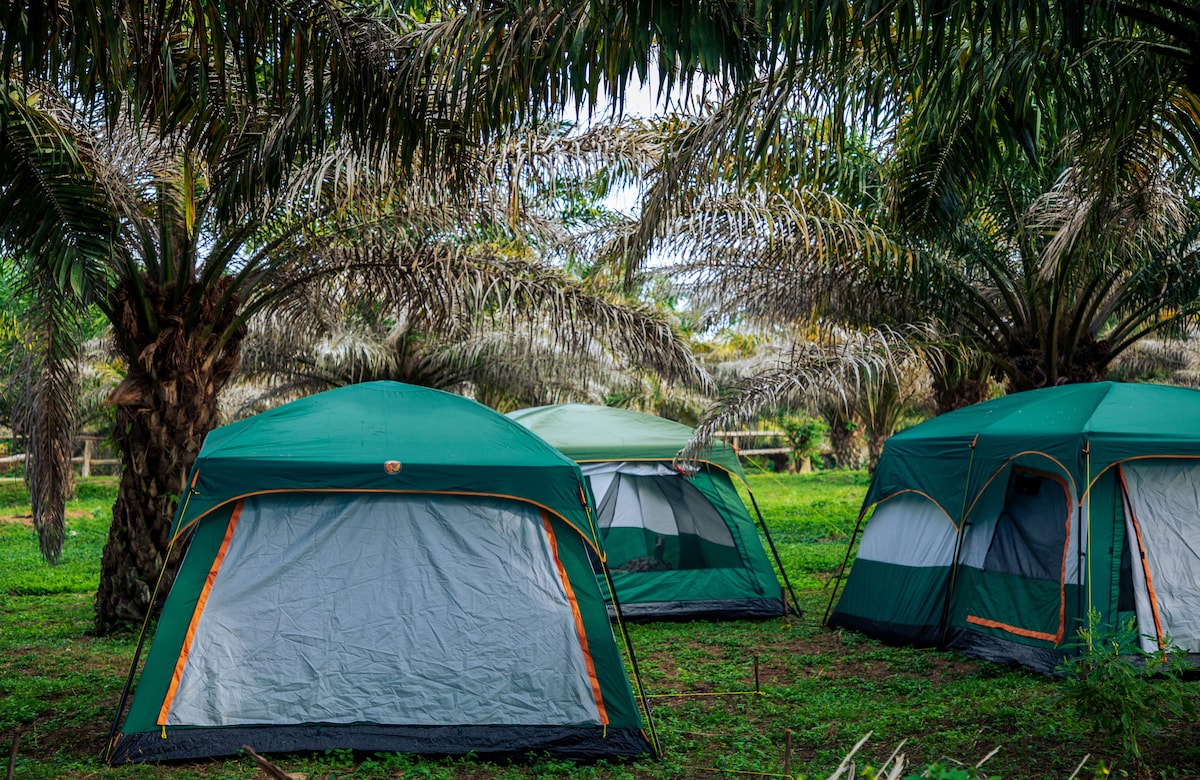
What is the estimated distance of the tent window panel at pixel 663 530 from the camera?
29.3 ft

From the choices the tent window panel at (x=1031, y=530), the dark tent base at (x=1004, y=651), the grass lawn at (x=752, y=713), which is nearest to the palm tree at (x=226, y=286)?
the grass lawn at (x=752, y=713)

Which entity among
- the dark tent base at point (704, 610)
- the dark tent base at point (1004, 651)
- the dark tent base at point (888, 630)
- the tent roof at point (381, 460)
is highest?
the tent roof at point (381, 460)

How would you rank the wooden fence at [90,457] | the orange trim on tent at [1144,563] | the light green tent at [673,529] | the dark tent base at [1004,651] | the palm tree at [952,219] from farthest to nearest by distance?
the wooden fence at [90,457] < the light green tent at [673,529] < the dark tent base at [1004,651] < the orange trim on tent at [1144,563] < the palm tree at [952,219]

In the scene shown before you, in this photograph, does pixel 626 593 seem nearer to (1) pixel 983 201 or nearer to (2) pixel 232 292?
(2) pixel 232 292

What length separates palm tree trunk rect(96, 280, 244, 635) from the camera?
26.3 ft

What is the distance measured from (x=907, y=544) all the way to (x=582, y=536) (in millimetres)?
3481

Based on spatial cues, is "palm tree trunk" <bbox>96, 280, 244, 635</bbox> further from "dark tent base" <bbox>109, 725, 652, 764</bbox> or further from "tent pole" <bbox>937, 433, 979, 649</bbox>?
"tent pole" <bbox>937, 433, 979, 649</bbox>

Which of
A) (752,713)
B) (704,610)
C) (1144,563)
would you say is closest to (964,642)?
(1144,563)

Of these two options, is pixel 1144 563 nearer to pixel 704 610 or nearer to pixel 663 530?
pixel 704 610

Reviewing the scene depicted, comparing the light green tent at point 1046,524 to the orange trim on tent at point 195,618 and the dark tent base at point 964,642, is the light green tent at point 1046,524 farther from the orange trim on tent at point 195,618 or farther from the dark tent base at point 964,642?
the orange trim on tent at point 195,618

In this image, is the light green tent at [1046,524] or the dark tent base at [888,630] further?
the dark tent base at [888,630]

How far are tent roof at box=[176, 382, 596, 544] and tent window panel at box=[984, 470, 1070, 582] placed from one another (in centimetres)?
319

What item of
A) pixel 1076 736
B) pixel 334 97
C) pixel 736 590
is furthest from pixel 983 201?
pixel 334 97

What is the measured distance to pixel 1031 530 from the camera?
6.83m
